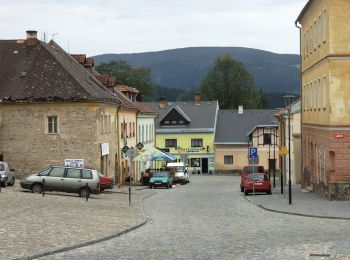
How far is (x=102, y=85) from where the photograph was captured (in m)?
58.6

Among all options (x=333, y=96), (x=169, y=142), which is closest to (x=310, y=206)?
(x=333, y=96)

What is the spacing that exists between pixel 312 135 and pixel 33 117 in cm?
1727

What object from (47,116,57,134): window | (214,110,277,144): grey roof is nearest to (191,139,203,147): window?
(214,110,277,144): grey roof

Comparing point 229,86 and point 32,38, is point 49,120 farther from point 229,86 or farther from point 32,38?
point 229,86

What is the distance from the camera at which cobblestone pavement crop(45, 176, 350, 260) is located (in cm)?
1661

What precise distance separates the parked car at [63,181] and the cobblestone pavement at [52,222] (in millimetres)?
3049

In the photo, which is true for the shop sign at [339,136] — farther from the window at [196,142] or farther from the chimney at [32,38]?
the window at [196,142]

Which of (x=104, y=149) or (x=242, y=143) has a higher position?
(x=242, y=143)

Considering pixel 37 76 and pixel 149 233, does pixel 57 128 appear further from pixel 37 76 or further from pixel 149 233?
pixel 149 233

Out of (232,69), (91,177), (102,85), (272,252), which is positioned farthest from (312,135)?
(232,69)

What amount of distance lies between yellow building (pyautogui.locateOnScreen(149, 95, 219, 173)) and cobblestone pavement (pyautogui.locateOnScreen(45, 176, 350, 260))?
224 feet

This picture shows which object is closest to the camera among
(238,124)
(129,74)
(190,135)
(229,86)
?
(190,135)

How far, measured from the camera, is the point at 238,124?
331ft

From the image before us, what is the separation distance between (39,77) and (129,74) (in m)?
73.9
